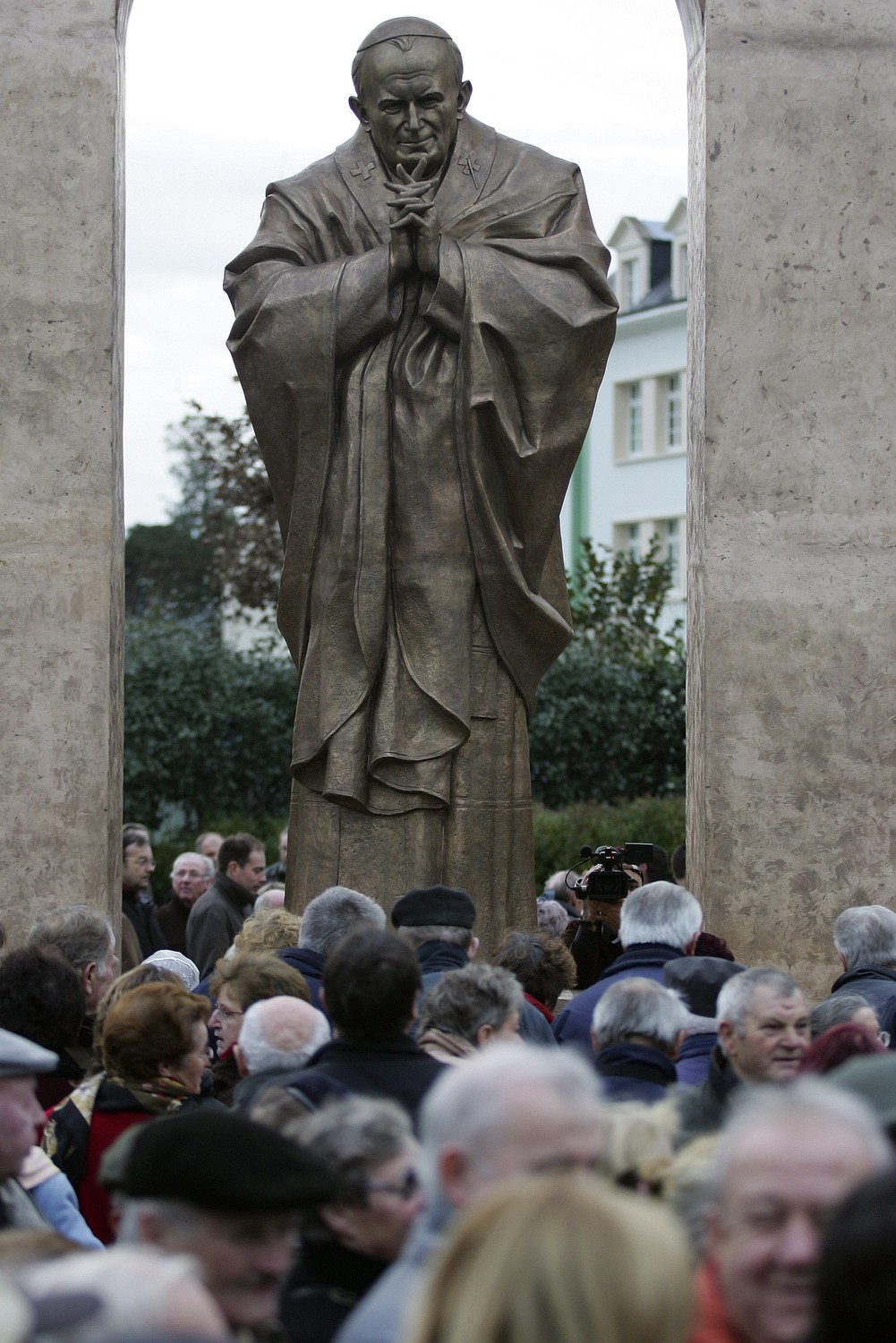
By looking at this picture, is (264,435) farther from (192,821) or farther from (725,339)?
(192,821)

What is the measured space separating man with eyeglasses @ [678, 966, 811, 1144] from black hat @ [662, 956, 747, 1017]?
0.54 metres

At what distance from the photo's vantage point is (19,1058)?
3277 mm

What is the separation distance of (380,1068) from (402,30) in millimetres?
4426

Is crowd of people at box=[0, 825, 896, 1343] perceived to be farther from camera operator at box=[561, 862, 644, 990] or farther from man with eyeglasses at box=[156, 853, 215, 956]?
man with eyeglasses at box=[156, 853, 215, 956]

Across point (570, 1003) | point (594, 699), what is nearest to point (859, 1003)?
point (570, 1003)

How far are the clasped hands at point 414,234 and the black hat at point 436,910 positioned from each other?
2459 mm

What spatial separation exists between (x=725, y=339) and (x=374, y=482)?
1454mm

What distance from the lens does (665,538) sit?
118ft

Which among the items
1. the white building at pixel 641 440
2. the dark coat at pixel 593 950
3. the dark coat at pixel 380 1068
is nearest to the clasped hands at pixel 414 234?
the dark coat at pixel 593 950

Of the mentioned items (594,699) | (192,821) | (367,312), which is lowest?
(192,821)

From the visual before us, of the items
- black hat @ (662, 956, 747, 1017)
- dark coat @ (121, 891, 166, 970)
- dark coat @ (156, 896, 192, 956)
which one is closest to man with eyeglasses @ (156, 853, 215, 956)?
dark coat @ (156, 896, 192, 956)

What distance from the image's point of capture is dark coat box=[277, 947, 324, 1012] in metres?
5.02

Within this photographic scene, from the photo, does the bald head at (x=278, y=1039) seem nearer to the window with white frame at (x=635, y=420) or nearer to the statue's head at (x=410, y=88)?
the statue's head at (x=410, y=88)

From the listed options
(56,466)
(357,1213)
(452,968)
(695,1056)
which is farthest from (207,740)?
(357,1213)
